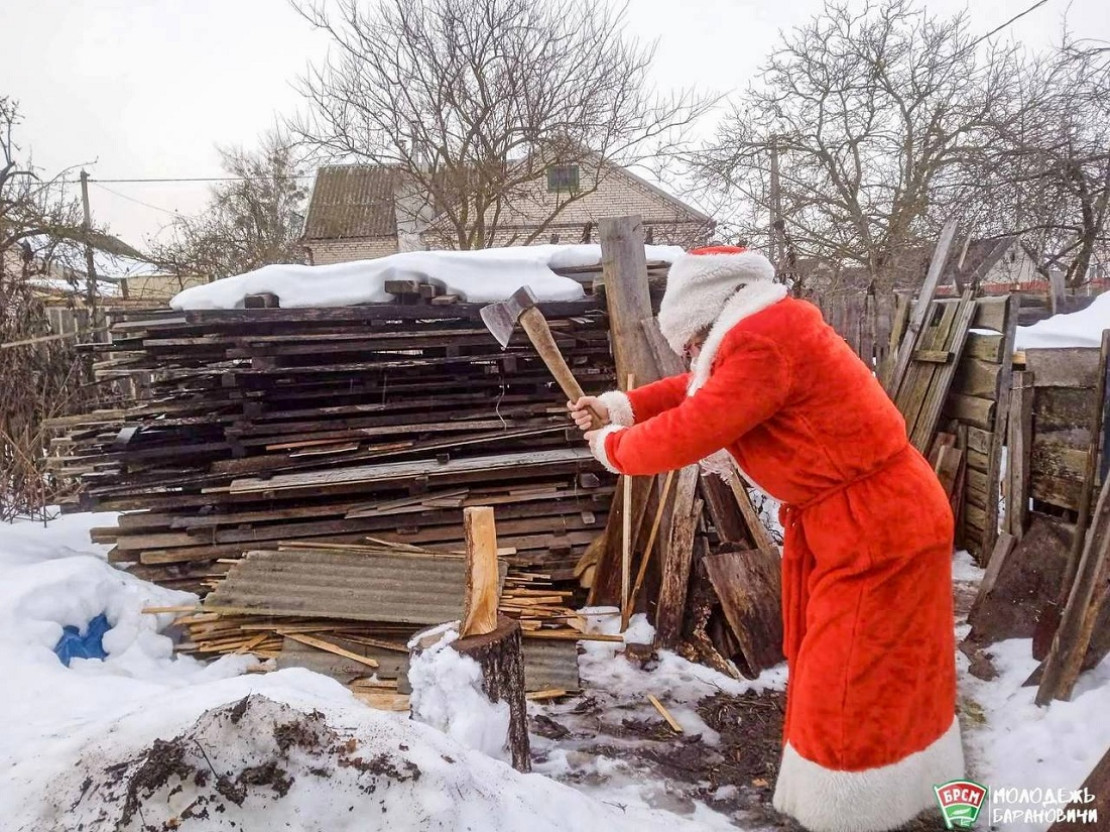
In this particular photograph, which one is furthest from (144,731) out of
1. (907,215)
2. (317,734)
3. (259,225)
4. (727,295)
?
(259,225)

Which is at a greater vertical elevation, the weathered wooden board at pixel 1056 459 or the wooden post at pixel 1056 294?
the wooden post at pixel 1056 294

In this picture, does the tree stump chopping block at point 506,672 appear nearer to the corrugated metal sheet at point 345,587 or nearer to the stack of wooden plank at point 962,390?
the corrugated metal sheet at point 345,587

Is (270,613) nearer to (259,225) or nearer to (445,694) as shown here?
(445,694)

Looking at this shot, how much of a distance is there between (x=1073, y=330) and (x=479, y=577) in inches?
298

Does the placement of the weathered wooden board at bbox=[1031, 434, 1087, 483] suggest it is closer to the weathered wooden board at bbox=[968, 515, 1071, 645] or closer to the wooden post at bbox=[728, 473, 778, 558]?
the weathered wooden board at bbox=[968, 515, 1071, 645]

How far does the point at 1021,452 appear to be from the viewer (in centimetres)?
384

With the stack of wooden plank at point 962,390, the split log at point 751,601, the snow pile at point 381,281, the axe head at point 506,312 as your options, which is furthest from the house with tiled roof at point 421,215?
the axe head at point 506,312

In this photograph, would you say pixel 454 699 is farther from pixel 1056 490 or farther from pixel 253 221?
pixel 253 221

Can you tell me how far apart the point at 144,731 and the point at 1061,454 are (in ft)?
13.9

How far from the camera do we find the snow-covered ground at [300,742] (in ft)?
5.43

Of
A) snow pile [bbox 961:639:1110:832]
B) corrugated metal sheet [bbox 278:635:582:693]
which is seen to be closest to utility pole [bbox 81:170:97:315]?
corrugated metal sheet [bbox 278:635:582:693]

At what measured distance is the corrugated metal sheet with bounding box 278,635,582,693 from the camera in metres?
4.28

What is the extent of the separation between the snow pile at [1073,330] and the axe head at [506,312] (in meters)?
5.90

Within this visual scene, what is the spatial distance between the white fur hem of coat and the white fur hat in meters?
1.47
